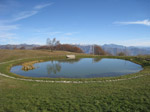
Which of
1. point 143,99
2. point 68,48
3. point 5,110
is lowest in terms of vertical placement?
point 5,110

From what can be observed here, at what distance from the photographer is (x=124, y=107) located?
6.71 meters

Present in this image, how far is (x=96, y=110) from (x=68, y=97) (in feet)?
8.15

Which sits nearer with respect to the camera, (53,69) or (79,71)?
(79,71)

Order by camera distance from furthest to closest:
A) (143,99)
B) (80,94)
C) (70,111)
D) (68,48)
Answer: (68,48) → (80,94) → (143,99) → (70,111)

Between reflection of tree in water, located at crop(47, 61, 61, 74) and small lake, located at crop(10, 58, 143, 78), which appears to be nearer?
small lake, located at crop(10, 58, 143, 78)

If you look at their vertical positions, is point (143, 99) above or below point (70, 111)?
above

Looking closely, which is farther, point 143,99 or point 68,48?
point 68,48

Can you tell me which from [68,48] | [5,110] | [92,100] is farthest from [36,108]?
[68,48]

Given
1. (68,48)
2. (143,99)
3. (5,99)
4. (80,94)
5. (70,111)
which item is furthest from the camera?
(68,48)

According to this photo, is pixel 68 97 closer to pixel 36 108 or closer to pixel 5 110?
pixel 36 108

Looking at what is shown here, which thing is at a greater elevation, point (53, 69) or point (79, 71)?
point (79, 71)

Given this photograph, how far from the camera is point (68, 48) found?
99.3 metres

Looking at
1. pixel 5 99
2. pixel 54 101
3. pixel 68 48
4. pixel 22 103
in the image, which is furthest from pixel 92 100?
pixel 68 48

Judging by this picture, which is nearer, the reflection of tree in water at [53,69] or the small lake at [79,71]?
the small lake at [79,71]
